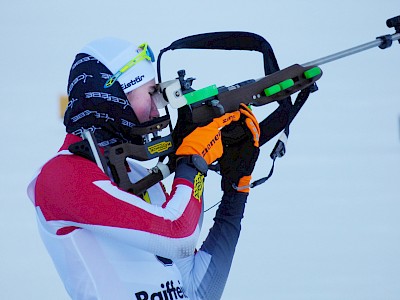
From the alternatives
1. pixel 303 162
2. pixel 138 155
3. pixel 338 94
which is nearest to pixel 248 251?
pixel 303 162

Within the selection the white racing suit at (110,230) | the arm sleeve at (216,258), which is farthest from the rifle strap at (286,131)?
the white racing suit at (110,230)

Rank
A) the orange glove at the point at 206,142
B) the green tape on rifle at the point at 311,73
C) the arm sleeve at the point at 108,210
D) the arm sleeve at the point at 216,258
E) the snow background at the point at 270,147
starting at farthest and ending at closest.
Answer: the snow background at the point at 270,147 < the green tape on rifle at the point at 311,73 < the arm sleeve at the point at 216,258 < the orange glove at the point at 206,142 < the arm sleeve at the point at 108,210

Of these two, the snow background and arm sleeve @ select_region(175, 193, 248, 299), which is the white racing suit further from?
the snow background

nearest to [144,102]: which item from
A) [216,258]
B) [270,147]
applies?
[216,258]

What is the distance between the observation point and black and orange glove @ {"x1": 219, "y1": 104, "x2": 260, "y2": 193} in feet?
5.87

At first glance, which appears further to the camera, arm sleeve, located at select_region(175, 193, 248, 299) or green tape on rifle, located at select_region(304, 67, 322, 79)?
green tape on rifle, located at select_region(304, 67, 322, 79)

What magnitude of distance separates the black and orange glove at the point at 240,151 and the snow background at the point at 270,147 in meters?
0.59

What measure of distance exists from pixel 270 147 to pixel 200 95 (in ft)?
2.95

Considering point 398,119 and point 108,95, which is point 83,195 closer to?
point 108,95

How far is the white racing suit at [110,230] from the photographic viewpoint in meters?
1.52

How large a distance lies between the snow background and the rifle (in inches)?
18.1

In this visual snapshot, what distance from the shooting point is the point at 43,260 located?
2371 millimetres

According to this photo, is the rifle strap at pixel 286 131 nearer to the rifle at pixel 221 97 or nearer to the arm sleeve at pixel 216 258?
the rifle at pixel 221 97

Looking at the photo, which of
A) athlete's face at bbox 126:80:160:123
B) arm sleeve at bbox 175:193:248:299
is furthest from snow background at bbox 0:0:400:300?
athlete's face at bbox 126:80:160:123
